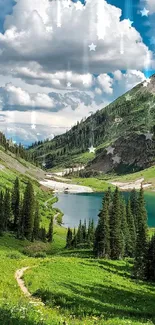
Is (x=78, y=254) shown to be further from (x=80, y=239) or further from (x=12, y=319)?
(x=12, y=319)

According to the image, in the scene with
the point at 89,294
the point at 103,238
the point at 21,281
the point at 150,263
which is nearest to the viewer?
the point at 89,294

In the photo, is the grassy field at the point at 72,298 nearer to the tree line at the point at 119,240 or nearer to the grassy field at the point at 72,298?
the grassy field at the point at 72,298

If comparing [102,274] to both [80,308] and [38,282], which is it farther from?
[80,308]

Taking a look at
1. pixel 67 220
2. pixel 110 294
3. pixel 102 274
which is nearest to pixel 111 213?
pixel 102 274

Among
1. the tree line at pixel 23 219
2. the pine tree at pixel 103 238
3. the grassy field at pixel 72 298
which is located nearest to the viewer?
the grassy field at pixel 72 298

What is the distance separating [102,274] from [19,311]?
32468mm

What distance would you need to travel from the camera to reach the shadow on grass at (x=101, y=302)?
25719mm

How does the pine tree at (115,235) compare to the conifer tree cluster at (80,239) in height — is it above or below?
above

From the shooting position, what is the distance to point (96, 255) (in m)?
75.5

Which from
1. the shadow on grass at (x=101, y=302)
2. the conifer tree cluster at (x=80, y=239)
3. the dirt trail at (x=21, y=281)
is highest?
the dirt trail at (x=21, y=281)

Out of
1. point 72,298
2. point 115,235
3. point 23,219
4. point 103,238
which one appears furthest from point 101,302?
point 23,219

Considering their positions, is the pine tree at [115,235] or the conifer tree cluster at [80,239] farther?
the conifer tree cluster at [80,239]

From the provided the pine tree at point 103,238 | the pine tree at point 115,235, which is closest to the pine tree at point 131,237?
the pine tree at point 115,235

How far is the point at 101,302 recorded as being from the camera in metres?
30.6
